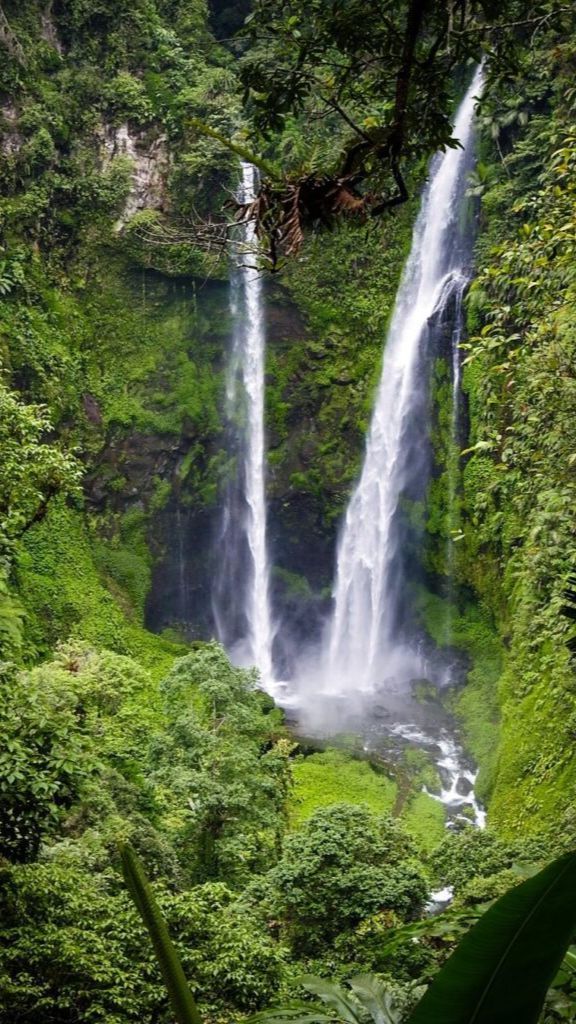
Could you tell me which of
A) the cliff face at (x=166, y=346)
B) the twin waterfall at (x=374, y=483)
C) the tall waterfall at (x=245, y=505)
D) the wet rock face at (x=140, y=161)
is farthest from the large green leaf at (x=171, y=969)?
the wet rock face at (x=140, y=161)

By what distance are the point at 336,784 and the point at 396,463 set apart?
7655mm

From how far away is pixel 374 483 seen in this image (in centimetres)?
1897

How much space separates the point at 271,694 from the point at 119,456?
6.14 m

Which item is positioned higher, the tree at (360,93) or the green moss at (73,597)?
the green moss at (73,597)

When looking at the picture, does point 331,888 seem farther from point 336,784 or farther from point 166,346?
point 166,346

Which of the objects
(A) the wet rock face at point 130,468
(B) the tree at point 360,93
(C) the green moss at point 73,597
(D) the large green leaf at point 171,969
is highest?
(A) the wet rock face at point 130,468

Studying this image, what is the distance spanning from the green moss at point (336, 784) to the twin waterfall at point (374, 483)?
375cm

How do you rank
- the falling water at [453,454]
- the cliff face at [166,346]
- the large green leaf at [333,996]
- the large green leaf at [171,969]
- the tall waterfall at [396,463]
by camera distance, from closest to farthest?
1. the large green leaf at [171,969]
2. the large green leaf at [333,996]
3. the cliff face at [166,346]
4. the falling water at [453,454]
5. the tall waterfall at [396,463]

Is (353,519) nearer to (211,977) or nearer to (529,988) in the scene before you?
(211,977)

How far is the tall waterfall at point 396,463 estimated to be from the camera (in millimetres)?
18234

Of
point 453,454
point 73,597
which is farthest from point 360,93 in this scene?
point 453,454

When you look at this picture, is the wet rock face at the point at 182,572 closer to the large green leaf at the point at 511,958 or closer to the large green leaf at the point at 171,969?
the large green leaf at the point at 171,969

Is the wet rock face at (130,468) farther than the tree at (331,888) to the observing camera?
Yes

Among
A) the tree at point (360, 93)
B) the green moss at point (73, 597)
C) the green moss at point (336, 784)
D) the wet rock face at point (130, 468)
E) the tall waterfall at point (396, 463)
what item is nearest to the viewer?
the tree at point (360, 93)
